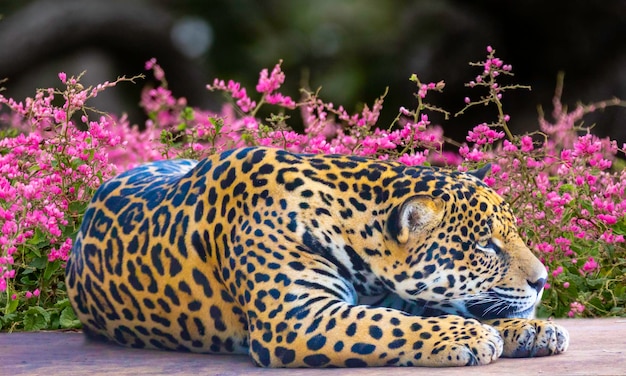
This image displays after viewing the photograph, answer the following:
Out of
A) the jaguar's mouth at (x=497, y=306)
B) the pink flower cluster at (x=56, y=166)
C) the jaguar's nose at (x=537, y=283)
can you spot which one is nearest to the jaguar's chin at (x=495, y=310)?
the jaguar's mouth at (x=497, y=306)

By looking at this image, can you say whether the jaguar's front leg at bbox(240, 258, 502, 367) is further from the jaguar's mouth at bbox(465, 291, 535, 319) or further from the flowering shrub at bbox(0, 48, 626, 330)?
the flowering shrub at bbox(0, 48, 626, 330)

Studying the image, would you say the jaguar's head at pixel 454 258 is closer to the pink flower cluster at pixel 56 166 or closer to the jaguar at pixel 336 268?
the jaguar at pixel 336 268

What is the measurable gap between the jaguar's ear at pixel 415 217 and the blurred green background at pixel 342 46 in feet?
32.2

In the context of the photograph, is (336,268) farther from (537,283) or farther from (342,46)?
(342,46)

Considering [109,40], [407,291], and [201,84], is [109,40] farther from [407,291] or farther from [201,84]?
[407,291]

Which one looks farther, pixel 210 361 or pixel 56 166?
pixel 56 166

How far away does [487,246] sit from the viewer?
6.28 m

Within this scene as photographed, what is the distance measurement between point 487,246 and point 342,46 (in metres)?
15.2

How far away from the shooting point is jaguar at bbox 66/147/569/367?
19.9 ft

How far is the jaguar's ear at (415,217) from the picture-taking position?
621 cm

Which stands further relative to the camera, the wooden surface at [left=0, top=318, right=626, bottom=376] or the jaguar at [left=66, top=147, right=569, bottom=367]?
the jaguar at [left=66, top=147, right=569, bottom=367]

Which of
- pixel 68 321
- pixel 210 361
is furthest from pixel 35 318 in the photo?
pixel 210 361

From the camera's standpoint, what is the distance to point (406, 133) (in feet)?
27.8

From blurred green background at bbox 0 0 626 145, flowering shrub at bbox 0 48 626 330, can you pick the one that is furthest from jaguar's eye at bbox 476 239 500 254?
blurred green background at bbox 0 0 626 145
